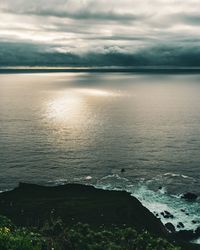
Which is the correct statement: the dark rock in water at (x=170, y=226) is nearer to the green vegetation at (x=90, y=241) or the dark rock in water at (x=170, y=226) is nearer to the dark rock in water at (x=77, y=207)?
the dark rock in water at (x=77, y=207)

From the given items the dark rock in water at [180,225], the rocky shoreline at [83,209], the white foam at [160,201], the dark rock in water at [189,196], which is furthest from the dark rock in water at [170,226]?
the dark rock in water at [189,196]

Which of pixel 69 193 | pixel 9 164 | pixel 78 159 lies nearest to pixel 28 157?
pixel 9 164

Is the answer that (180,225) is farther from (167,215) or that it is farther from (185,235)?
(167,215)

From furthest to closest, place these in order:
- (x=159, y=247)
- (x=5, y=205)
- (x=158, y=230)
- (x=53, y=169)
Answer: (x=53, y=169) < (x=5, y=205) < (x=158, y=230) < (x=159, y=247)

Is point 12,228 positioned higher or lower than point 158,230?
higher

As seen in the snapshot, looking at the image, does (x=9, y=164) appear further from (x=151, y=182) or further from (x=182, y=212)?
(x=182, y=212)

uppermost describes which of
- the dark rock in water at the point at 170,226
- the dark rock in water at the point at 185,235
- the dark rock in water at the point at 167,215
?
the dark rock in water at the point at 167,215

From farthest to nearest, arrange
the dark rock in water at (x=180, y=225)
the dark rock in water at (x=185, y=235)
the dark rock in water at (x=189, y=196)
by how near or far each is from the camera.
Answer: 1. the dark rock in water at (x=189, y=196)
2. the dark rock in water at (x=180, y=225)
3. the dark rock in water at (x=185, y=235)
